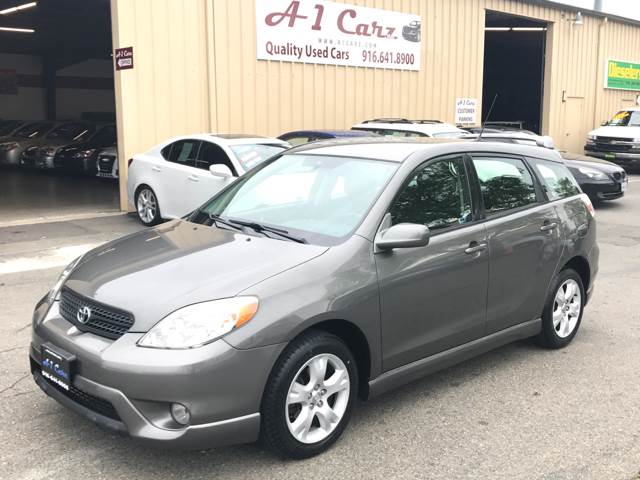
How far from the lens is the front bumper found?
9.92 feet

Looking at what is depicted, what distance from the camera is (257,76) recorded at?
13.7 m

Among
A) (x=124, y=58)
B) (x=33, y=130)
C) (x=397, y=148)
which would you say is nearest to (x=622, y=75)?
(x=124, y=58)

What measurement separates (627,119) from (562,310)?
56.1ft

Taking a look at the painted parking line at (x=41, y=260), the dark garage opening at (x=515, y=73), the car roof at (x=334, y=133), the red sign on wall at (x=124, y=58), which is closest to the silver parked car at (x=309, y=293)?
the painted parking line at (x=41, y=260)

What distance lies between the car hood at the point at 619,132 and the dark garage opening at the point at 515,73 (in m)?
7.89

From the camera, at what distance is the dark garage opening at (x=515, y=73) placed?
28.0m

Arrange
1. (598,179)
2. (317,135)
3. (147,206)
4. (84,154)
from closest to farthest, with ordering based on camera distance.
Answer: (147,206) < (317,135) < (598,179) < (84,154)

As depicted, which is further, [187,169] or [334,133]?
[334,133]

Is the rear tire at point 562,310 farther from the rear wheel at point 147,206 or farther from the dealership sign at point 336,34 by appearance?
the dealership sign at point 336,34

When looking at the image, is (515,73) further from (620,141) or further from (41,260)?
(41,260)

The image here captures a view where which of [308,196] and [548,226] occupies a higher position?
[308,196]

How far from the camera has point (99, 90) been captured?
32844mm

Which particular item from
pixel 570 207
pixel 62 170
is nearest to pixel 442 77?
pixel 62 170

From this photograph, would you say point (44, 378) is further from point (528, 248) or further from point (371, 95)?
point (371, 95)
